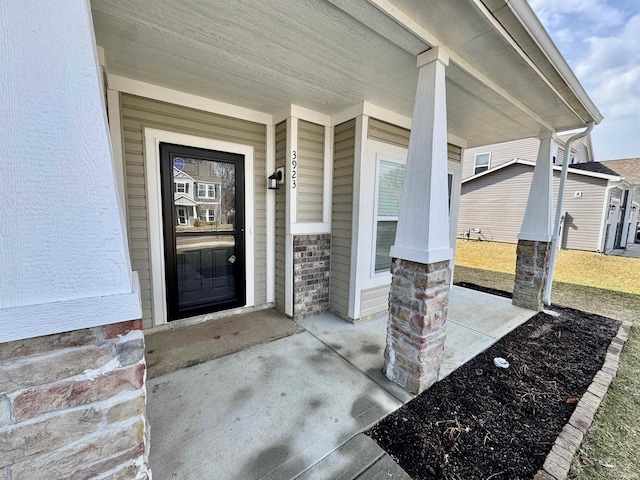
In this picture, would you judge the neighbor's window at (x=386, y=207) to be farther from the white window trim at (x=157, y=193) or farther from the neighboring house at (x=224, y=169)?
the white window trim at (x=157, y=193)

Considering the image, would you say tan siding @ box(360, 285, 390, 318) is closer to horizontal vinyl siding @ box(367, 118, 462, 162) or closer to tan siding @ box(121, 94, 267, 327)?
horizontal vinyl siding @ box(367, 118, 462, 162)

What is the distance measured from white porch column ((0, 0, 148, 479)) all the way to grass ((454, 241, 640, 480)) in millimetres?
2361

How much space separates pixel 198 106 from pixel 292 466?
332cm

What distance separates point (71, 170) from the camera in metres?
0.81

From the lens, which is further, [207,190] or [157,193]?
[207,190]

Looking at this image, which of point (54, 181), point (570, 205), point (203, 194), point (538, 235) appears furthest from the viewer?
point (570, 205)

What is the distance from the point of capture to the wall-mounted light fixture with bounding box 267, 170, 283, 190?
11.1ft

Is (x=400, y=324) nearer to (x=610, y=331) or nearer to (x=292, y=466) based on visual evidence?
(x=292, y=466)

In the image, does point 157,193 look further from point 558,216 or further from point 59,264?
point 558,216

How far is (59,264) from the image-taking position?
813mm

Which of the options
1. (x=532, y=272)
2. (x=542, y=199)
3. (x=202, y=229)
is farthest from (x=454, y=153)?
(x=202, y=229)

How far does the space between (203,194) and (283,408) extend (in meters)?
2.42

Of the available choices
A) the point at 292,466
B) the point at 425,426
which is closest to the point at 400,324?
the point at 425,426

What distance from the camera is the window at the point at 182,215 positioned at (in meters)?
Result: 3.03
